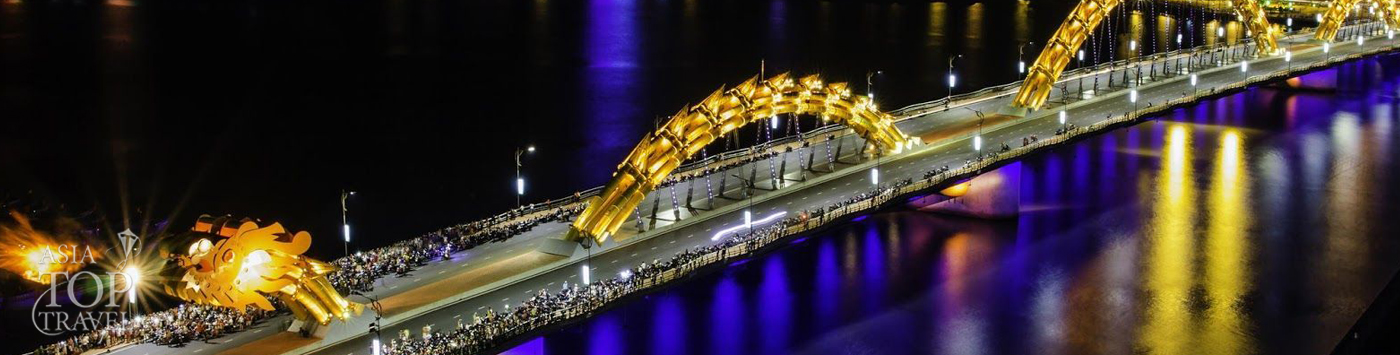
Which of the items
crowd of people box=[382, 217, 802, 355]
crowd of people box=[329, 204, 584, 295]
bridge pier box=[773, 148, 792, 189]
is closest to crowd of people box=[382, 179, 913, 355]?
crowd of people box=[382, 217, 802, 355]

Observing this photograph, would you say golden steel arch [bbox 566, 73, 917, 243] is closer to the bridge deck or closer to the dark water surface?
the bridge deck

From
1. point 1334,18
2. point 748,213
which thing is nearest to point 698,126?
point 748,213

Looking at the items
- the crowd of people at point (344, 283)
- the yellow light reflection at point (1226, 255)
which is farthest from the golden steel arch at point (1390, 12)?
the crowd of people at point (344, 283)

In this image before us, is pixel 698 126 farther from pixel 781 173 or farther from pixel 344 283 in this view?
pixel 344 283

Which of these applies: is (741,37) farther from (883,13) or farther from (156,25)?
(156,25)

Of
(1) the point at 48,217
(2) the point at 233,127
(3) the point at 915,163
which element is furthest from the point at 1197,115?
(1) the point at 48,217

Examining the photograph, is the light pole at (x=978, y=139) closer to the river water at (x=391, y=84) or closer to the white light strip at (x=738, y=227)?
the river water at (x=391, y=84)
